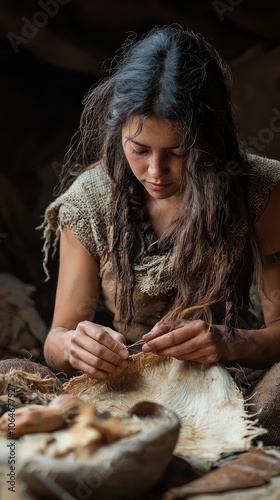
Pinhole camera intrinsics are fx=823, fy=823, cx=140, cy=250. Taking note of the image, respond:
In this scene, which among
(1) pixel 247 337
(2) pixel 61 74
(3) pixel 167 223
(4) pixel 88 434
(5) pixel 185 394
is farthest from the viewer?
(2) pixel 61 74

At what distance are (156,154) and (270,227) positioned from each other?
0.40 metres

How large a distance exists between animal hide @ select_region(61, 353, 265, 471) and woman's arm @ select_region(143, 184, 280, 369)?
33mm

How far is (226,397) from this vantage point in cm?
145

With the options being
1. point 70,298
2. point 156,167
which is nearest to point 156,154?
point 156,167

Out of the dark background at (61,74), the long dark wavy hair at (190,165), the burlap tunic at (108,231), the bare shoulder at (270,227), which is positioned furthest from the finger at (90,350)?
the dark background at (61,74)

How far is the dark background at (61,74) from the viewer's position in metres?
2.74

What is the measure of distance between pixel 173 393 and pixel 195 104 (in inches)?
22.6

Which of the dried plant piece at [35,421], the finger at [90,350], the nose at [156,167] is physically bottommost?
the finger at [90,350]

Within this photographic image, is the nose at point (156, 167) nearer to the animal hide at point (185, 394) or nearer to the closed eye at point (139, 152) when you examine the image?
the closed eye at point (139, 152)

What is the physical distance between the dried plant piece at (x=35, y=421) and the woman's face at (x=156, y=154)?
61 cm

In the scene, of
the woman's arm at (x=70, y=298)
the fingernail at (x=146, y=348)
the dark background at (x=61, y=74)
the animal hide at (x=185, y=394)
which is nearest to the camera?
the animal hide at (x=185, y=394)

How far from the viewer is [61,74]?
9.25 feet

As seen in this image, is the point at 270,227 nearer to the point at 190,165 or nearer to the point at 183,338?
the point at 190,165

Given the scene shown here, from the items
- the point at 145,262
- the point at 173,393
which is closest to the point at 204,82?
the point at 145,262
